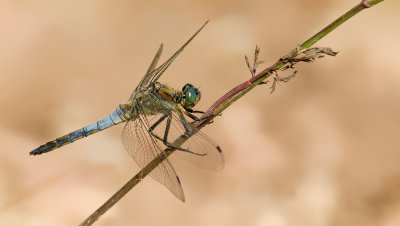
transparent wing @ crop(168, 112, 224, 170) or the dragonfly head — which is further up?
the dragonfly head

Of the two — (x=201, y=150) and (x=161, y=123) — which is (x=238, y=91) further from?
(x=161, y=123)

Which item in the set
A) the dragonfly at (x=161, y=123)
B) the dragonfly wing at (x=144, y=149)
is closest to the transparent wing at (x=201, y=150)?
the dragonfly at (x=161, y=123)

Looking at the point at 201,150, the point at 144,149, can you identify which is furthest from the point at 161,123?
the point at 201,150

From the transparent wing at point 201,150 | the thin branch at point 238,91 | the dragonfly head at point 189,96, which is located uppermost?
the dragonfly head at point 189,96

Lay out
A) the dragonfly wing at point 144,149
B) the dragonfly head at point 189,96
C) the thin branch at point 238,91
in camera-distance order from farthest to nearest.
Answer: the dragonfly head at point 189,96, the dragonfly wing at point 144,149, the thin branch at point 238,91

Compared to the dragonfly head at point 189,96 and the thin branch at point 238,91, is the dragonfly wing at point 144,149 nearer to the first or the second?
the dragonfly head at point 189,96

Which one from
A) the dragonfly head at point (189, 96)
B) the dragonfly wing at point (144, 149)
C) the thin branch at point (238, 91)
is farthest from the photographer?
the dragonfly head at point (189, 96)

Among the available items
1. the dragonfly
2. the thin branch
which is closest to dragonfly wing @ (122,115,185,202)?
the dragonfly

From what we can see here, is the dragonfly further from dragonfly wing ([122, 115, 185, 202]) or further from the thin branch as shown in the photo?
the thin branch
